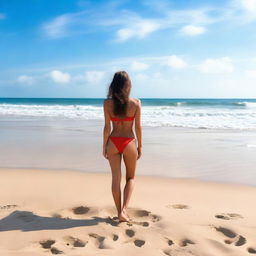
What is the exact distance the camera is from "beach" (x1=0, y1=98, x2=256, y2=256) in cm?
338

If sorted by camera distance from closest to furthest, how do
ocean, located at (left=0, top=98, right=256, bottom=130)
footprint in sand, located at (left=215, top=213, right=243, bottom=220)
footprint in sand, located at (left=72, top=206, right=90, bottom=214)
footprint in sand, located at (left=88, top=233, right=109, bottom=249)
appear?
footprint in sand, located at (left=88, top=233, right=109, bottom=249) < footprint in sand, located at (left=215, top=213, right=243, bottom=220) < footprint in sand, located at (left=72, top=206, right=90, bottom=214) < ocean, located at (left=0, top=98, right=256, bottom=130)

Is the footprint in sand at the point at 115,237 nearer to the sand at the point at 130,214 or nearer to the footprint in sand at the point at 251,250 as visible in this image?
the sand at the point at 130,214

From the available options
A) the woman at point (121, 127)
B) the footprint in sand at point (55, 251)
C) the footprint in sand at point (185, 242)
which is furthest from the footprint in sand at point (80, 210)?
the footprint in sand at point (185, 242)

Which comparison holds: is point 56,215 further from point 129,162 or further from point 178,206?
point 178,206

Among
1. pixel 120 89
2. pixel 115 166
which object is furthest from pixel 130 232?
pixel 120 89

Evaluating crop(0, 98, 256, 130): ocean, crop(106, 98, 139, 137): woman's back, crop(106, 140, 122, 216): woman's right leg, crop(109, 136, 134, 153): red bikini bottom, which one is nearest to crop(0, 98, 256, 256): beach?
crop(106, 140, 122, 216): woman's right leg

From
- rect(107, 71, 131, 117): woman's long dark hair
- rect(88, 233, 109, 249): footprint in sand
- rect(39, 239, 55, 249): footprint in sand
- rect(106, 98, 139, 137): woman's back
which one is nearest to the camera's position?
rect(88, 233, 109, 249): footprint in sand

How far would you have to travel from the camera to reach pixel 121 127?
4.04 meters

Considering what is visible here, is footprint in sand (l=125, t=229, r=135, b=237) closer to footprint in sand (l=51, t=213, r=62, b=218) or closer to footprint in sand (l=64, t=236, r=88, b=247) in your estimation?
footprint in sand (l=64, t=236, r=88, b=247)

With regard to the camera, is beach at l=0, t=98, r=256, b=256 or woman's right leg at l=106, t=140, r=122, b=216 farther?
woman's right leg at l=106, t=140, r=122, b=216

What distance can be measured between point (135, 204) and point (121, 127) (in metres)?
1.23

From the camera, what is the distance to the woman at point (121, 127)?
12.5 feet

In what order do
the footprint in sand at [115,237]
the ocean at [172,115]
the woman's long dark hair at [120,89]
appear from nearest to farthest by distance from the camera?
1. the footprint in sand at [115,237]
2. the woman's long dark hair at [120,89]
3. the ocean at [172,115]

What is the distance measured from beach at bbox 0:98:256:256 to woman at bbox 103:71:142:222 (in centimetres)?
48
